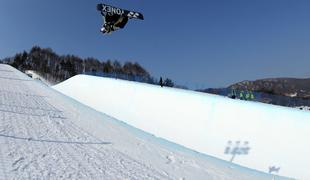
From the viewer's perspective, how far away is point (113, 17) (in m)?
18.0

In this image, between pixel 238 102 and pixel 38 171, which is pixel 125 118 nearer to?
pixel 238 102

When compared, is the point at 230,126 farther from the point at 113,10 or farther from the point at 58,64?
the point at 58,64

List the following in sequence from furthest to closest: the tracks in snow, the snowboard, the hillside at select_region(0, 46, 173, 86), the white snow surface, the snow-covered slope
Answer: the hillside at select_region(0, 46, 173, 86), the snowboard, the snow-covered slope, the white snow surface, the tracks in snow

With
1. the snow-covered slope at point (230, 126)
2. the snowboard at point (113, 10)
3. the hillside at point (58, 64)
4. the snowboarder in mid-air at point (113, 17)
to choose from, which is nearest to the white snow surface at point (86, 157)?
the snow-covered slope at point (230, 126)

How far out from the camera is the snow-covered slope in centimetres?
932

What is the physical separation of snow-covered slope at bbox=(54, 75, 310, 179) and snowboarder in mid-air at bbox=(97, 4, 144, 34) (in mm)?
3715

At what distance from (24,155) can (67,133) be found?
335 centimetres

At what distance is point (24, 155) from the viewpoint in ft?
24.1

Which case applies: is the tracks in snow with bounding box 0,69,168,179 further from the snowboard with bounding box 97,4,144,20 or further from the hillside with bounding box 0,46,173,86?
the hillside with bounding box 0,46,173,86

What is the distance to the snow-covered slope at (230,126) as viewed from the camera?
9.32m

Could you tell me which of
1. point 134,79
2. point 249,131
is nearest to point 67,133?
point 249,131

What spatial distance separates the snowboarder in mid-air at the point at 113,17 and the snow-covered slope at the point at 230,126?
3715 millimetres

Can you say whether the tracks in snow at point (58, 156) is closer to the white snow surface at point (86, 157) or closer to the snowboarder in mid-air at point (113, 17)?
the white snow surface at point (86, 157)

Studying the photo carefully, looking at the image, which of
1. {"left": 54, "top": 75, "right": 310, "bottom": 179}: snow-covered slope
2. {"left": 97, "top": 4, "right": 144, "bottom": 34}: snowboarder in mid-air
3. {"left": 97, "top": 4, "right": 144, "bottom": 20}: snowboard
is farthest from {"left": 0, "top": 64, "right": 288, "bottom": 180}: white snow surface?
{"left": 97, "top": 4, "right": 144, "bottom": 20}: snowboard
